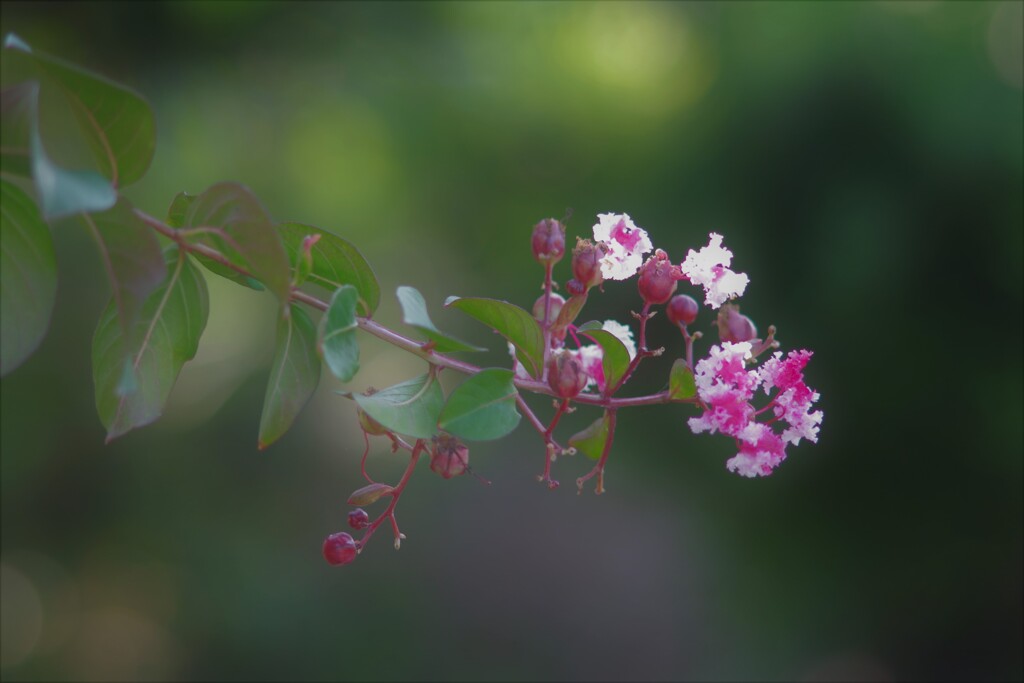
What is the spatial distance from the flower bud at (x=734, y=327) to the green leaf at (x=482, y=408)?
12 cm

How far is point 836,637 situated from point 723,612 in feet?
0.91

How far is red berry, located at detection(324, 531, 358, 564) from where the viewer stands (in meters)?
0.57

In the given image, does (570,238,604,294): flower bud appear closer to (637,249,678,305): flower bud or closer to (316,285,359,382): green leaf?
(637,249,678,305): flower bud

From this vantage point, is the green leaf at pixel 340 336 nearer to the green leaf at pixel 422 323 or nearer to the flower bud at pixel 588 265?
the green leaf at pixel 422 323

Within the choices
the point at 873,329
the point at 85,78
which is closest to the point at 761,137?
the point at 873,329

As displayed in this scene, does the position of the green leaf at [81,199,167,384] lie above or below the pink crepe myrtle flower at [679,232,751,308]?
below

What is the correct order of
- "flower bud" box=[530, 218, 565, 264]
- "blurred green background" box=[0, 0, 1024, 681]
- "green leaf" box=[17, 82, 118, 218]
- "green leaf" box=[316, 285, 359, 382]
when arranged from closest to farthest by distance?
"green leaf" box=[17, 82, 118, 218] < "green leaf" box=[316, 285, 359, 382] < "flower bud" box=[530, 218, 565, 264] < "blurred green background" box=[0, 0, 1024, 681]

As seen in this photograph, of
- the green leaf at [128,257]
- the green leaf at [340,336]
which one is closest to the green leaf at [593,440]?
the green leaf at [340,336]

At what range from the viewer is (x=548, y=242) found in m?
0.54

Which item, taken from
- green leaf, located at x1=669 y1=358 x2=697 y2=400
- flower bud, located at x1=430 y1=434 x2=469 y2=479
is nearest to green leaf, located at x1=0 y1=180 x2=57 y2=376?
flower bud, located at x1=430 y1=434 x2=469 y2=479

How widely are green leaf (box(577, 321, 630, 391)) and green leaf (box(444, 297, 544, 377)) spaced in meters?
0.03

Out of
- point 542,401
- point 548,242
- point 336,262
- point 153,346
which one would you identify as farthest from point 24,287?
point 542,401

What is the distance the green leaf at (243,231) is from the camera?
1.38 ft

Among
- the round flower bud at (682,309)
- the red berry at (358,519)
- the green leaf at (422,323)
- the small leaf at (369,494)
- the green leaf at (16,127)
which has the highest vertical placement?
the round flower bud at (682,309)
